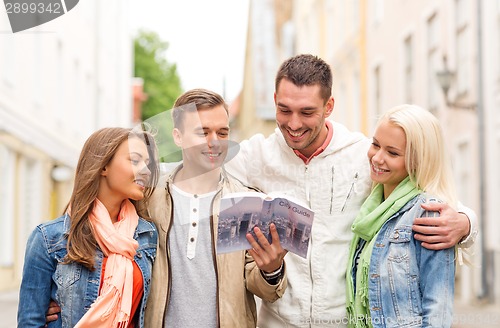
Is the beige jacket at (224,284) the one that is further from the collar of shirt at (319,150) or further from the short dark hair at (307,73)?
the short dark hair at (307,73)

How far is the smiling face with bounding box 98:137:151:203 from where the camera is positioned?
305cm

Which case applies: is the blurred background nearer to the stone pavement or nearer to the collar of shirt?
the stone pavement

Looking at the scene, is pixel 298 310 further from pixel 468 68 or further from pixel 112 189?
pixel 468 68

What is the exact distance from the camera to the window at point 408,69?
1688cm

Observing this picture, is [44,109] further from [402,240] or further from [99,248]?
[402,240]

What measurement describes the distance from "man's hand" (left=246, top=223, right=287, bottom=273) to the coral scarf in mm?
435

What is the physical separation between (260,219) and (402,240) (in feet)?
1.85

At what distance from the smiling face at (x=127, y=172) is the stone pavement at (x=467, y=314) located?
5.82 metres

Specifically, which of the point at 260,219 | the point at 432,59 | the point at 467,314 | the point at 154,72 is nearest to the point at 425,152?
the point at 260,219

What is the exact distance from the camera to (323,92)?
3.24 meters

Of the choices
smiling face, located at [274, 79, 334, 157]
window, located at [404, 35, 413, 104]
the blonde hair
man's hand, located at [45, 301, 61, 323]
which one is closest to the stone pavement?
window, located at [404, 35, 413, 104]

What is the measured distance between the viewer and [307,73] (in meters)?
3.22

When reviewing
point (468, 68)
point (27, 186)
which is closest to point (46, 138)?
point (27, 186)

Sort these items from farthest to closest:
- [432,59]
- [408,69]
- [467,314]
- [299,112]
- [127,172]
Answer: [408,69] < [432,59] < [467,314] < [299,112] < [127,172]
